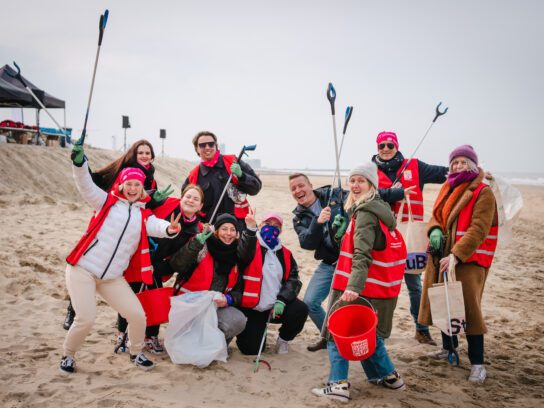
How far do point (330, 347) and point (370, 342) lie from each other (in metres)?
0.47

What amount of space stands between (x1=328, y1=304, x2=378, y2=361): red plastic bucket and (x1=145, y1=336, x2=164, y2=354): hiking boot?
5.72 feet

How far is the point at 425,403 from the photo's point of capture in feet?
10.1

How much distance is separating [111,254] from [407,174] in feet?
9.57

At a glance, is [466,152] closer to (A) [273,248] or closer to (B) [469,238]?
(B) [469,238]

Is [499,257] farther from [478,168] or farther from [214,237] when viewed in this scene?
Result: [214,237]

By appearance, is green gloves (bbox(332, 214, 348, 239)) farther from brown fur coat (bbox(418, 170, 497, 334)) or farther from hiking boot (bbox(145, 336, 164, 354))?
hiking boot (bbox(145, 336, 164, 354))

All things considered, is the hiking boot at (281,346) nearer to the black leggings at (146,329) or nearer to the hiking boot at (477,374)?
the black leggings at (146,329)

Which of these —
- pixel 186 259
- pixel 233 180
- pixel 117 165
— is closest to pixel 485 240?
pixel 233 180

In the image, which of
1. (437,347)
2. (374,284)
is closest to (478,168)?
(374,284)

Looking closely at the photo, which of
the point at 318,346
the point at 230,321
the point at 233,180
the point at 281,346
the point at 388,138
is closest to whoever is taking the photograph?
the point at 230,321

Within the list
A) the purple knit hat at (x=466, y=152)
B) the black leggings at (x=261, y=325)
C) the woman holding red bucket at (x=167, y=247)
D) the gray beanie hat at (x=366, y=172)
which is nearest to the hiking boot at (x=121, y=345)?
the woman holding red bucket at (x=167, y=247)

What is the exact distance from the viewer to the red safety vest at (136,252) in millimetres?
3230

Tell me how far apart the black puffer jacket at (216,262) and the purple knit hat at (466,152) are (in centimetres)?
193

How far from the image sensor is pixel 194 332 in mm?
3656
